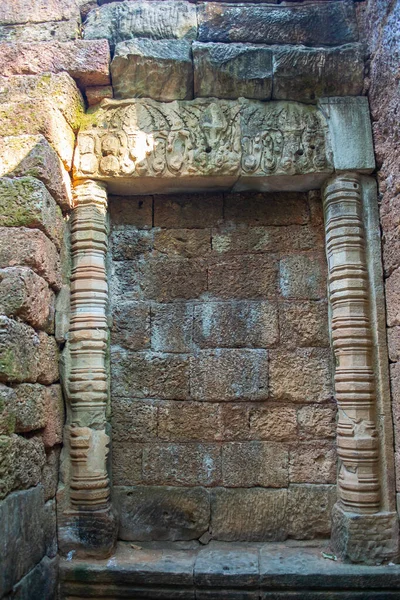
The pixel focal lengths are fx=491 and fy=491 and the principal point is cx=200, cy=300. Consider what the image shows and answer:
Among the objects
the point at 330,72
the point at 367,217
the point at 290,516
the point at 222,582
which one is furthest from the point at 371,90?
the point at 222,582

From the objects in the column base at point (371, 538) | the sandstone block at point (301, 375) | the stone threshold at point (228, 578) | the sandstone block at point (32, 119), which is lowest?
the stone threshold at point (228, 578)

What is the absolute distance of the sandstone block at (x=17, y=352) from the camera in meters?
2.85

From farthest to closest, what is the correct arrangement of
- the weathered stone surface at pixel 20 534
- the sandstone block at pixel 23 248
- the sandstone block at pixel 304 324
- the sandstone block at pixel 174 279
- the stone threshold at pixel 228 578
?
the sandstone block at pixel 174 279
the sandstone block at pixel 304 324
the stone threshold at pixel 228 578
the sandstone block at pixel 23 248
the weathered stone surface at pixel 20 534

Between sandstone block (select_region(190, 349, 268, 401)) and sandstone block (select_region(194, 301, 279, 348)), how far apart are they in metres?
0.07

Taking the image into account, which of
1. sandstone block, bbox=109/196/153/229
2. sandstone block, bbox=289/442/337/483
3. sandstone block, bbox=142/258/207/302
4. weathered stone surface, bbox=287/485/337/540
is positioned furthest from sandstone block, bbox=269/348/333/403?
sandstone block, bbox=109/196/153/229

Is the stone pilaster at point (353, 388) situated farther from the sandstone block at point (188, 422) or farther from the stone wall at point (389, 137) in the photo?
the sandstone block at point (188, 422)

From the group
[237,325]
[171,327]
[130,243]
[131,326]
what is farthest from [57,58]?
[237,325]

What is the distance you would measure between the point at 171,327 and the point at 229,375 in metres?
0.60

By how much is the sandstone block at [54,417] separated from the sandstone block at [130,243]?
121cm

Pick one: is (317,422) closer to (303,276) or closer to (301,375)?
(301,375)

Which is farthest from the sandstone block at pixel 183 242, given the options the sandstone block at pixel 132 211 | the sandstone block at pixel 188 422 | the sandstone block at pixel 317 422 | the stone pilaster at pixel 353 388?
the sandstone block at pixel 317 422

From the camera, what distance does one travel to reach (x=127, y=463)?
3.84m

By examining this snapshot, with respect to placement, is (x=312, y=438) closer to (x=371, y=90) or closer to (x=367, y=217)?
(x=367, y=217)

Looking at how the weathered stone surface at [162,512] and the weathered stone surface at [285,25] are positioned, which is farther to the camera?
the weathered stone surface at [285,25]
